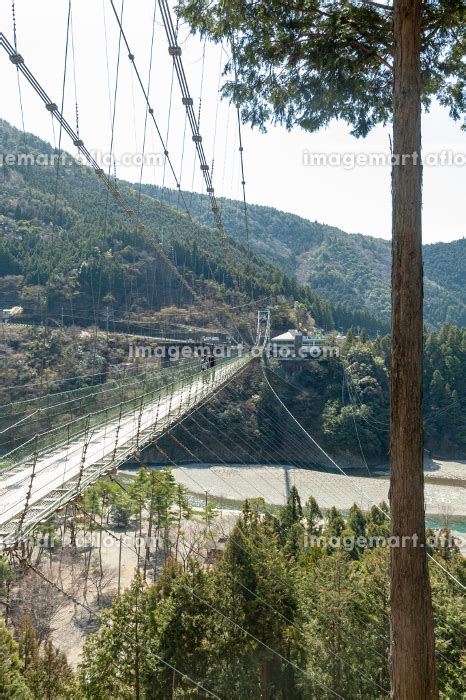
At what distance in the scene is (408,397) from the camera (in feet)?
9.20

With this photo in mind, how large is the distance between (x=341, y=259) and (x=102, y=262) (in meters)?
94.4

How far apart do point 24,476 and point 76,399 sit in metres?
1.23

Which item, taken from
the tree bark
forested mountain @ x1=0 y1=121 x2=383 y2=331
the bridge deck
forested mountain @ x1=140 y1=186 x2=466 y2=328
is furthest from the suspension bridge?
forested mountain @ x1=140 y1=186 x2=466 y2=328

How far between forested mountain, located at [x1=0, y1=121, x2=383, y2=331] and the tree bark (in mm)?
29718

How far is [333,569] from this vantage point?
835cm

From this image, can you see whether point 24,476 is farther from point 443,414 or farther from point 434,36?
point 443,414

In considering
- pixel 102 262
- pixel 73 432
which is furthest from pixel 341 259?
pixel 73 432

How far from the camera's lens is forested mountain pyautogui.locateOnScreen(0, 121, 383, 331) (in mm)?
38438

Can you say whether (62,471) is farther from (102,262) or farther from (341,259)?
(341,259)

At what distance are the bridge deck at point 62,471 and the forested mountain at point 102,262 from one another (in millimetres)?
26300

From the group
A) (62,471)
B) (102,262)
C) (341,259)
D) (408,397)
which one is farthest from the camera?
(341,259)

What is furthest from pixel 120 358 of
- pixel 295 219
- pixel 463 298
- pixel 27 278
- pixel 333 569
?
pixel 295 219

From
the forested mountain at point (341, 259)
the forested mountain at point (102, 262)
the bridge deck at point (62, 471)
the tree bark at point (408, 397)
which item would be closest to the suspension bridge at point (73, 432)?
the bridge deck at point (62, 471)

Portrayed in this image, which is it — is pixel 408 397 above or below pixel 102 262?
below
